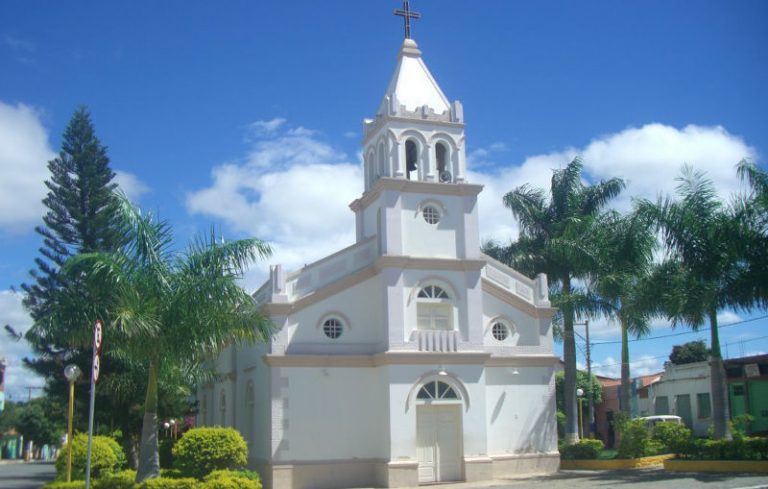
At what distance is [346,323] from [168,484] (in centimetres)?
828

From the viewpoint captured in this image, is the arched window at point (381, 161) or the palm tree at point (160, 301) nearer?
the palm tree at point (160, 301)

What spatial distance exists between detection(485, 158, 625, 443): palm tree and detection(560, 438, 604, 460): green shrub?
0.85m

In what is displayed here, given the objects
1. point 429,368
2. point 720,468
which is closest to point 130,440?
point 429,368

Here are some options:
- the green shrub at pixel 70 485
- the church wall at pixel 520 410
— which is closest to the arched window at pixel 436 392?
the church wall at pixel 520 410

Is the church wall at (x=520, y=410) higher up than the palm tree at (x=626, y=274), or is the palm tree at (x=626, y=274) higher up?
the palm tree at (x=626, y=274)

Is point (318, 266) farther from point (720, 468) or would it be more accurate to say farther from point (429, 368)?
point (720, 468)

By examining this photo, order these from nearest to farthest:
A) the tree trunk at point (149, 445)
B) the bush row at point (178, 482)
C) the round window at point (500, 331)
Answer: the bush row at point (178, 482), the tree trunk at point (149, 445), the round window at point (500, 331)

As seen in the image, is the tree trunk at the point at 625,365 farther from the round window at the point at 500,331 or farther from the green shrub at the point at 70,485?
the green shrub at the point at 70,485

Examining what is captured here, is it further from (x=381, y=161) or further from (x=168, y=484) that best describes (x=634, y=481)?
(x=381, y=161)

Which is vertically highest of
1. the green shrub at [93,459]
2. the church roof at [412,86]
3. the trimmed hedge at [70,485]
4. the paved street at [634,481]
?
the church roof at [412,86]

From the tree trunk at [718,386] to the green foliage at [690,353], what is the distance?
34213 millimetres

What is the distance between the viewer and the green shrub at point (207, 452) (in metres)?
19.5

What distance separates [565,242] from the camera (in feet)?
92.2

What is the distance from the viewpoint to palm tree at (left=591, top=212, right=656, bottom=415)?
80.5ft
